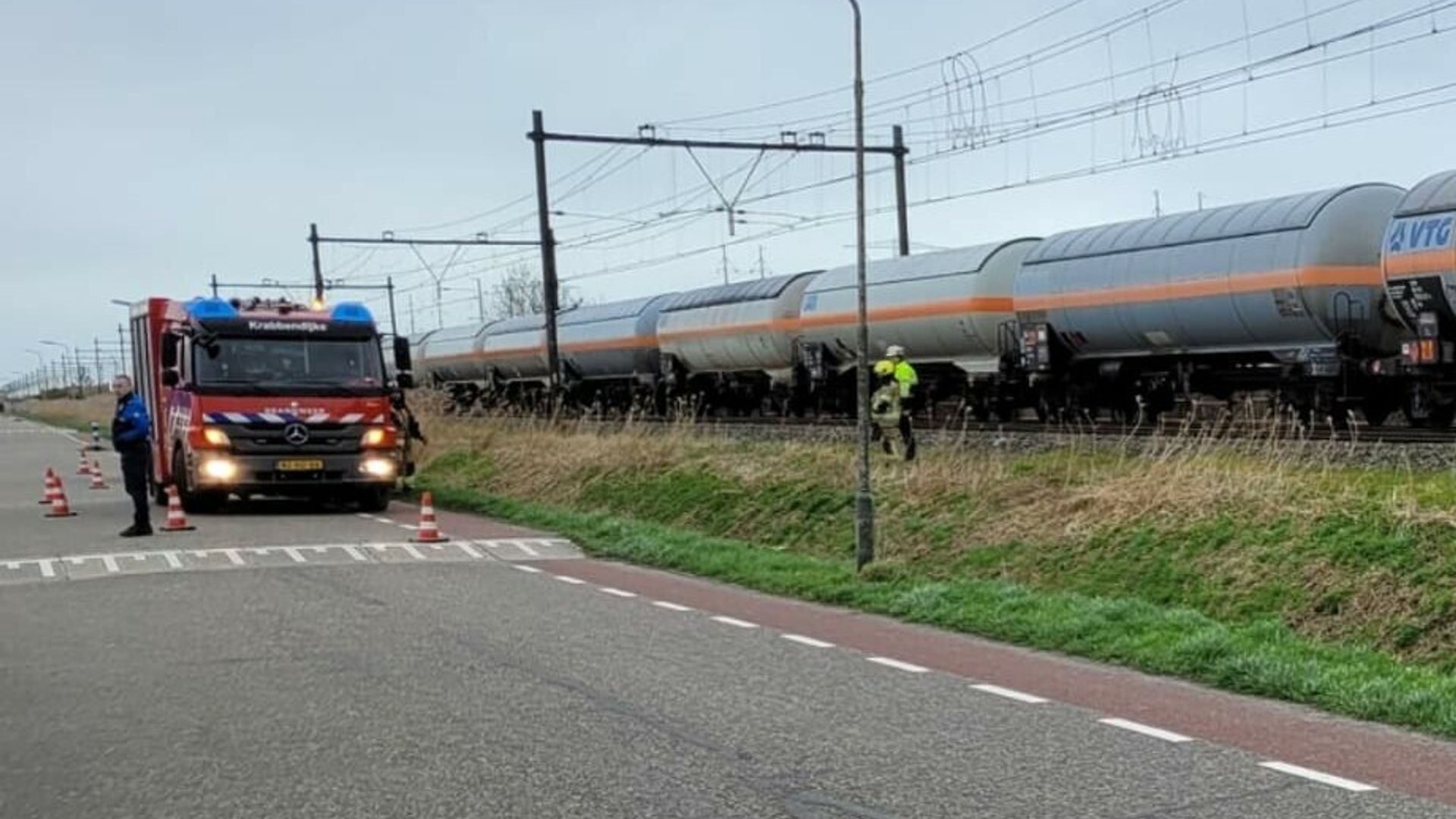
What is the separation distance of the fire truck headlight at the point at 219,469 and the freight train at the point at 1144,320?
1301cm

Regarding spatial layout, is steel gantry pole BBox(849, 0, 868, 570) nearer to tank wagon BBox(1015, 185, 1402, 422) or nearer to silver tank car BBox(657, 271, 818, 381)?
tank wagon BBox(1015, 185, 1402, 422)

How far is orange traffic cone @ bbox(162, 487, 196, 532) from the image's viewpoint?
18938mm

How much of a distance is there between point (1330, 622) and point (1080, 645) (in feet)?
6.40

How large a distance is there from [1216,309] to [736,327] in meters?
17.2

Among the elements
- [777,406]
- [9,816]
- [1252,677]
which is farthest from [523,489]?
[9,816]

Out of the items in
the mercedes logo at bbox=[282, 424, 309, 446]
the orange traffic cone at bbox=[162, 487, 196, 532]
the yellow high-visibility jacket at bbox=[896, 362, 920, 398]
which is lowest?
the orange traffic cone at bbox=[162, 487, 196, 532]

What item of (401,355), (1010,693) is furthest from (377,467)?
(1010,693)

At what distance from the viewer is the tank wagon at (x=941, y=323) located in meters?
29.4

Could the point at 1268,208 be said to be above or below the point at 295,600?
above

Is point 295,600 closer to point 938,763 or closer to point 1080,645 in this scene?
point 1080,645

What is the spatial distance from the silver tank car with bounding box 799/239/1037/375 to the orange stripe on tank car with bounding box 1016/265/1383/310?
54.2 inches

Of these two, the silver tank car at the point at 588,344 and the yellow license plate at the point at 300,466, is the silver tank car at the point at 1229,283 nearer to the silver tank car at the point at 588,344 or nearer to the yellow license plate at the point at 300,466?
the yellow license plate at the point at 300,466

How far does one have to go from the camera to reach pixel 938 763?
704 cm

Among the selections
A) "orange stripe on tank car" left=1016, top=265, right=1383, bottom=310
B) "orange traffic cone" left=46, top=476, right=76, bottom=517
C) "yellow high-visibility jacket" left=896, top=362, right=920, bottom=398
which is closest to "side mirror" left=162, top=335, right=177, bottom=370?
"orange traffic cone" left=46, top=476, right=76, bottom=517
